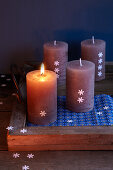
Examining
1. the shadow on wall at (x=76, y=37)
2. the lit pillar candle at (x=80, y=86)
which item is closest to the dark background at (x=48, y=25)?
the shadow on wall at (x=76, y=37)

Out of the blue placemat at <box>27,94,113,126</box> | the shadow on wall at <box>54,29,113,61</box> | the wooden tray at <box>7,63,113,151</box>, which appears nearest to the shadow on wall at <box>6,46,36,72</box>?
the shadow on wall at <box>54,29,113,61</box>

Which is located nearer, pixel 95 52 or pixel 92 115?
pixel 92 115

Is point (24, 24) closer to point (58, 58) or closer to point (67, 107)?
point (58, 58)

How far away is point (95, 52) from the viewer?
106cm

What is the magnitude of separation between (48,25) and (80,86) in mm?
347

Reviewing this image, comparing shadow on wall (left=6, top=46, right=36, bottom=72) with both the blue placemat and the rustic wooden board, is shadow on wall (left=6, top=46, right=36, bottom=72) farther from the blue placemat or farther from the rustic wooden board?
the rustic wooden board

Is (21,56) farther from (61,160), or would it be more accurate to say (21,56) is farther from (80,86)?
(61,160)

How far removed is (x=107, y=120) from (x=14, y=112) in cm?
26

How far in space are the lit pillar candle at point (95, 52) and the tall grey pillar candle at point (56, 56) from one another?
0.07m

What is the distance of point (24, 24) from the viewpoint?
3.74ft

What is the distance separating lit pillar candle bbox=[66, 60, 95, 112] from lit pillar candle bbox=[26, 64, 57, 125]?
64 millimetres

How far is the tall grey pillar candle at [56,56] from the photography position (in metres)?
1.04

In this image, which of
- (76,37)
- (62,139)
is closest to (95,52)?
(76,37)

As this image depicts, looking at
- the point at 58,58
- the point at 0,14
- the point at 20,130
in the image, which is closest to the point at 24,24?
the point at 0,14
